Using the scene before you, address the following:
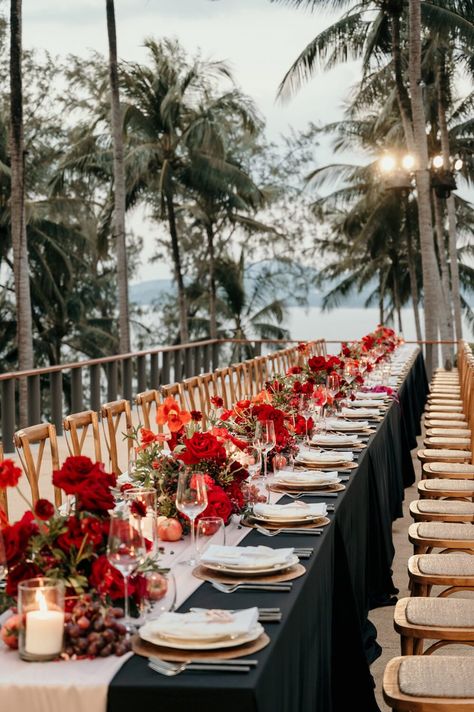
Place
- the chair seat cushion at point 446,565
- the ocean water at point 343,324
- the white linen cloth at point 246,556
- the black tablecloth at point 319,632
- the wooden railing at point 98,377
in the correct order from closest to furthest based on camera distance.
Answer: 1. the black tablecloth at point 319,632
2. the white linen cloth at point 246,556
3. the chair seat cushion at point 446,565
4. the wooden railing at point 98,377
5. the ocean water at point 343,324

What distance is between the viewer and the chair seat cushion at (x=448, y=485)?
207 inches

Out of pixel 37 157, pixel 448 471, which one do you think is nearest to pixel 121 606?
pixel 448 471

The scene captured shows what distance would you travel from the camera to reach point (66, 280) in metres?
25.5

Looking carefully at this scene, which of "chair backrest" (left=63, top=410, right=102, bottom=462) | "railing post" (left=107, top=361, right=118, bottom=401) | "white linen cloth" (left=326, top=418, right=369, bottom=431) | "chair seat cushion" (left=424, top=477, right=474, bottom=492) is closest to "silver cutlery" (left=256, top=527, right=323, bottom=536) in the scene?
"chair backrest" (left=63, top=410, right=102, bottom=462)

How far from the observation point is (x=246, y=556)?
8.34 ft

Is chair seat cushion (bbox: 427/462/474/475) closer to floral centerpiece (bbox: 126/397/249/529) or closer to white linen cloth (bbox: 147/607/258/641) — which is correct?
floral centerpiece (bbox: 126/397/249/529)

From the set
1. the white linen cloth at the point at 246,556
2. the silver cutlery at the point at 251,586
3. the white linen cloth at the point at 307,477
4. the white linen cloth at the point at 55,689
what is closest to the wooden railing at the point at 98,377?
the white linen cloth at the point at 307,477

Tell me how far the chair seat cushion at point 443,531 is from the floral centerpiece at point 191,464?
4.43 ft

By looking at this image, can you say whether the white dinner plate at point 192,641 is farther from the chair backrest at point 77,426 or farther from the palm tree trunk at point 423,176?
the palm tree trunk at point 423,176

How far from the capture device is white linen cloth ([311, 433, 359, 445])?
461cm

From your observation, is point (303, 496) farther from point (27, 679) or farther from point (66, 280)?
point (66, 280)

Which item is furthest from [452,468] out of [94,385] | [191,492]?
[94,385]

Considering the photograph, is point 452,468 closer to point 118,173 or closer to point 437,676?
point 437,676

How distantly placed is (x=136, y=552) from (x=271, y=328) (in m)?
27.1
